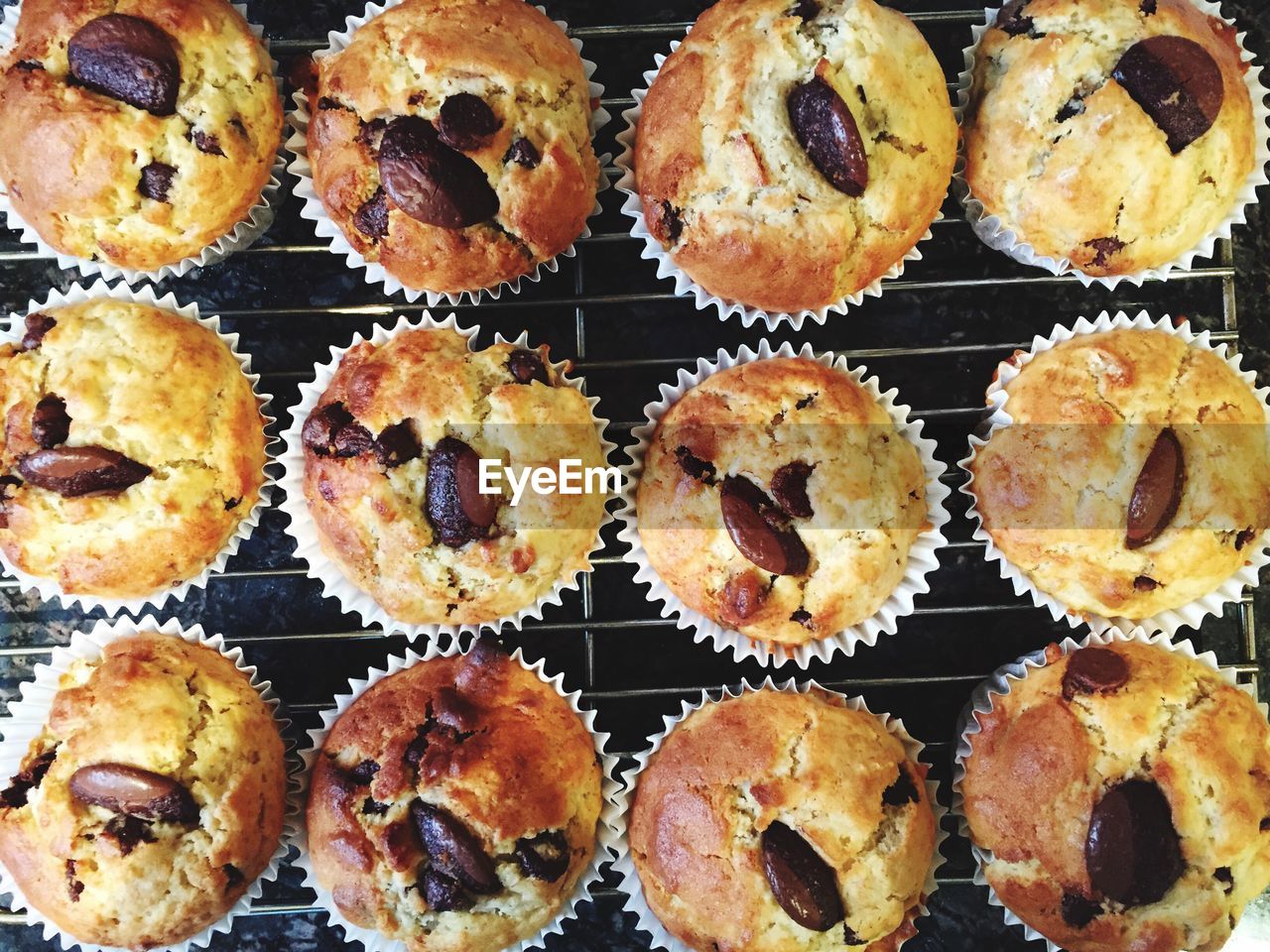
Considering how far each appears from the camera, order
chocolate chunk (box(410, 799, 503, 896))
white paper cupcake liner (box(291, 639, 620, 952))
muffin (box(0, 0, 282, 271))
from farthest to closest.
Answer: white paper cupcake liner (box(291, 639, 620, 952))
muffin (box(0, 0, 282, 271))
chocolate chunk (box(410, 799, 503, 896))

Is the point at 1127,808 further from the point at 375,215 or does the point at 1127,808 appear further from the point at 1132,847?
the point at 375,215

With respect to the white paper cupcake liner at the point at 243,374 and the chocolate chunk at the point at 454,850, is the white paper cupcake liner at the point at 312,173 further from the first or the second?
the chocolate chunk at the point at 454,850

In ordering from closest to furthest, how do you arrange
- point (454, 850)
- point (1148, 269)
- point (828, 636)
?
point (454, 850) → point (828, 636) → point (1148, 269)

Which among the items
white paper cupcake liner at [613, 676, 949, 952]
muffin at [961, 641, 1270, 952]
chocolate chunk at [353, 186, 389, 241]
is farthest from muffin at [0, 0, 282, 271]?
muffin at [961, 641, 1270, 952]

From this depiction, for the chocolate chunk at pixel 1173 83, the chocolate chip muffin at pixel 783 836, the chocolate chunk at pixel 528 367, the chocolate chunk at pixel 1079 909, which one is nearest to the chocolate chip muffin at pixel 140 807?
the chocolate chip muffin at pixel 783 836

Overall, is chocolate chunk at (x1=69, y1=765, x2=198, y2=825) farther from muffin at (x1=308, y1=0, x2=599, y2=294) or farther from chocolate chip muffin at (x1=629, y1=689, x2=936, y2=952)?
muffin at (x1=308, y1=0, x2=599, y2=294)

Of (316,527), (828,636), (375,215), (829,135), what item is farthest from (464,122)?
(828,636)

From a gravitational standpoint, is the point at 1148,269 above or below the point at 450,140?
below
